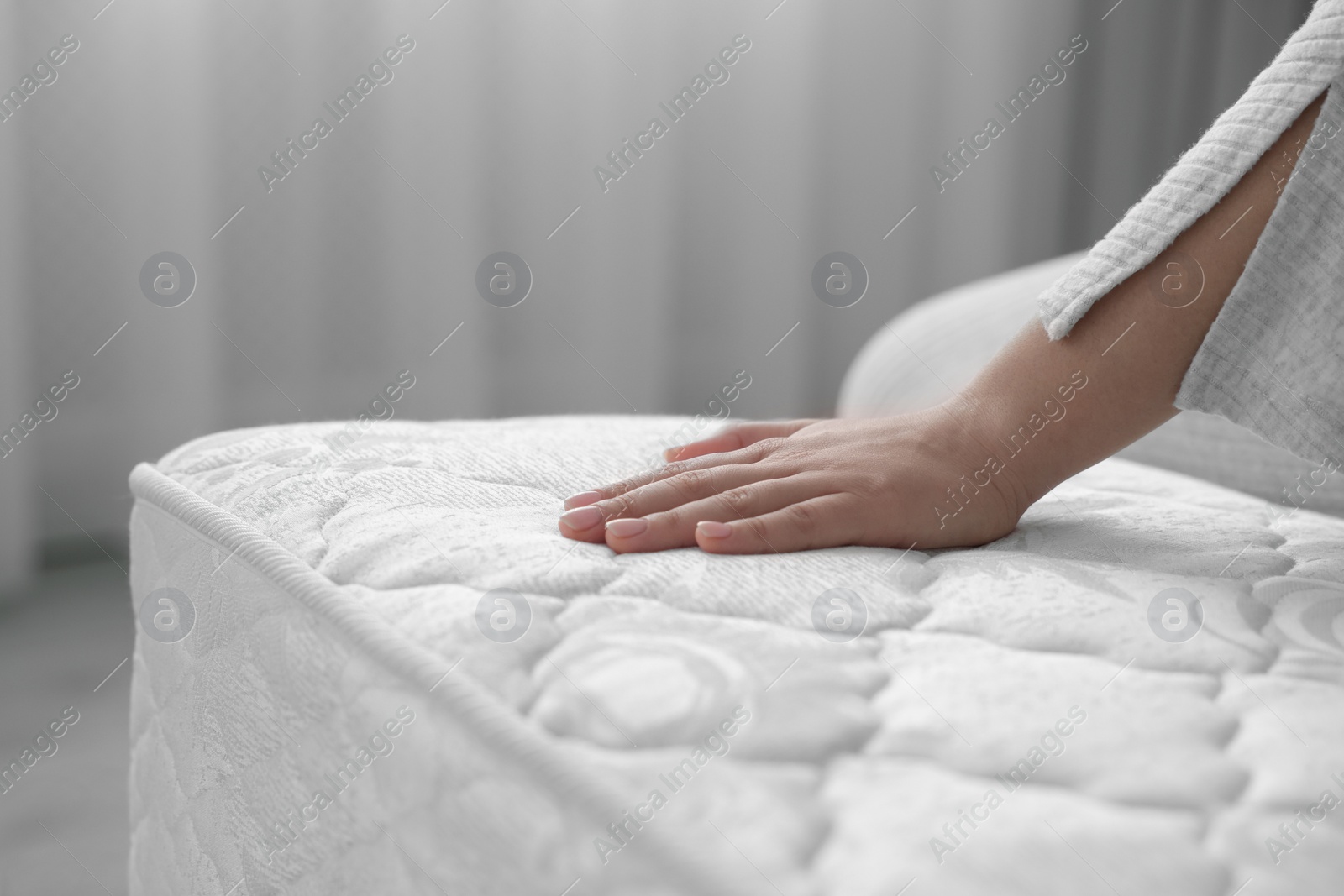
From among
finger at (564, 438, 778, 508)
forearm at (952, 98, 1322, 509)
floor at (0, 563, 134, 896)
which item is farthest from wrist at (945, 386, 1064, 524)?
floor at (0, 563, 134, 896)

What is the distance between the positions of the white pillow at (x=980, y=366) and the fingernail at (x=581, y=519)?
1.40 feet

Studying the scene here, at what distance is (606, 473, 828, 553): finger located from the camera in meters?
0.46

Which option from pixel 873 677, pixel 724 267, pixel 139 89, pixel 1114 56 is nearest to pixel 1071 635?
pixel 873 677

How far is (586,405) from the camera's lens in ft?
6.37

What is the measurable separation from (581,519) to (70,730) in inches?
33.6

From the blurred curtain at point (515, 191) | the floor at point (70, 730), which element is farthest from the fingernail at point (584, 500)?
the blurred curtain at point (515, 191)

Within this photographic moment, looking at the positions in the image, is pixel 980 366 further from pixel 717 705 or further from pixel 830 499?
pixel 717 705

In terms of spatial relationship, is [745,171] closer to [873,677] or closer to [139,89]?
[139,89]

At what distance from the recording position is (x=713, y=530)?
0.46m

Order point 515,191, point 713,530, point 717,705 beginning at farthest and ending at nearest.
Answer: point 515,191 → point 713,530 → point 717,705

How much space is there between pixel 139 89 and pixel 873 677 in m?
1.55

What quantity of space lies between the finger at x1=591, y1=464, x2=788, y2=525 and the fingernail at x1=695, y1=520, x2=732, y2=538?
1 cm

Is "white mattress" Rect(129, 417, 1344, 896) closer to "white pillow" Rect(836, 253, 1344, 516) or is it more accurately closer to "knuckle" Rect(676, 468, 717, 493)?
"knuckle" Rect(676, 468, 717, 493)


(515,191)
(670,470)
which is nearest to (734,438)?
(670,470)
